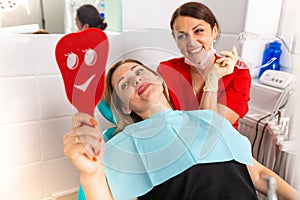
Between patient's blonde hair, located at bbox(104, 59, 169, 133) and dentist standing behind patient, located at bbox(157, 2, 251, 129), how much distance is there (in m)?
0.08

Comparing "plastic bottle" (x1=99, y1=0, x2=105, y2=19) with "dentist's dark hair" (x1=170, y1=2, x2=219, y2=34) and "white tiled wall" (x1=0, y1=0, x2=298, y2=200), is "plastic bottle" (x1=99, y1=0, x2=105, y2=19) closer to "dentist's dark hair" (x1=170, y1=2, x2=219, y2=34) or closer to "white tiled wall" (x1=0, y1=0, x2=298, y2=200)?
"white tiled wall" (x1=0, y1=0, x2=298, y2=200)

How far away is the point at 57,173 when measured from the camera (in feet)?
3.72

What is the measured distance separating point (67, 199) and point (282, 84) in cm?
102

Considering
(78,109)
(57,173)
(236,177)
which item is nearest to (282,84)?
(236,177)

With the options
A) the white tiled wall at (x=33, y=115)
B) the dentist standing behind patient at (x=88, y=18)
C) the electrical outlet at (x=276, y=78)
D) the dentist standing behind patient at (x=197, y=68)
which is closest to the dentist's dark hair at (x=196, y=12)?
the dentist standing behind patient at (x=197, y=68)

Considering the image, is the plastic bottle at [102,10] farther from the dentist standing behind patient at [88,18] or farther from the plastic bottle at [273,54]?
the plastic bottle at [273,54]

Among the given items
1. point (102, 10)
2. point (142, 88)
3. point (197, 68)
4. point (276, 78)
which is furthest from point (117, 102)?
point (276, 78)

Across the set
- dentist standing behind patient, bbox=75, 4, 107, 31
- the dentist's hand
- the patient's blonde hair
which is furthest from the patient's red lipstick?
dentist standing behind patient, bbox=75, 4, 107, 31

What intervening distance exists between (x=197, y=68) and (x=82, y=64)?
17.0 inches

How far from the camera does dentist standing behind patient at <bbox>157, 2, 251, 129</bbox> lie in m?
0.90

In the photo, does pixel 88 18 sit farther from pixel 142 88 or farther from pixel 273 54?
pixel 273 54

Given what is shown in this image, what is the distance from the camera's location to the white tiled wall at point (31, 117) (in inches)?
38.2

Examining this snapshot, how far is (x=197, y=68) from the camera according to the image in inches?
39.1

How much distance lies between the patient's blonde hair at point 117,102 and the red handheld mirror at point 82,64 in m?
0.06
